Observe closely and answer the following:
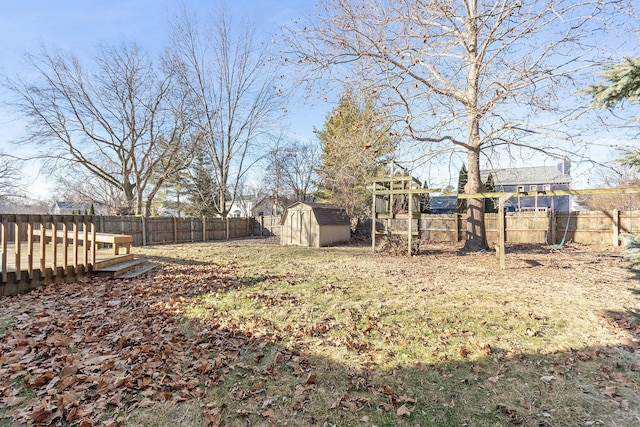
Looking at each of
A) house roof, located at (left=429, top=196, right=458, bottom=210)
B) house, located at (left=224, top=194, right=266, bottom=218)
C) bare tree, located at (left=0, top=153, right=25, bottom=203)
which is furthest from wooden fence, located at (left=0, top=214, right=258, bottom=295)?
house roof, located at (left=429, top=196, right=458, bottom=210)

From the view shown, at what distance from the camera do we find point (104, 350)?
319 centimetres

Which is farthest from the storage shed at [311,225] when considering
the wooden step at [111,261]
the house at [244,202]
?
the wooden step at [111,261]

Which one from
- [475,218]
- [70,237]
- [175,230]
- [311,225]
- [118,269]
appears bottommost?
[118,269]

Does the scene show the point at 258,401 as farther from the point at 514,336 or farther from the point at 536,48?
the point at 536,48

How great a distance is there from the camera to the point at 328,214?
1661cm

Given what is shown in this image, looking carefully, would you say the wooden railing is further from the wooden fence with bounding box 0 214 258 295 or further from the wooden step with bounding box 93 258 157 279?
the wooden step with bounding box 93 258 157 279

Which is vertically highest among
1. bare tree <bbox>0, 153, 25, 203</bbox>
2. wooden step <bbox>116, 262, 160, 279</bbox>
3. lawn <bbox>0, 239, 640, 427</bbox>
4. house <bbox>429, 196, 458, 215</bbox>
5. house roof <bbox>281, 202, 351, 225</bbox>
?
bare tree <bbox>0, 153, 25, 203</bbox>

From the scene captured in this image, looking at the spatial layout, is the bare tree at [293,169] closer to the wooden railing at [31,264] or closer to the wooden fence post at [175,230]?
the wooden fence post at [175,230]

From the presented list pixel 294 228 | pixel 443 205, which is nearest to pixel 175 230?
pixel 294 228

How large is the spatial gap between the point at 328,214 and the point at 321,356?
13479mm

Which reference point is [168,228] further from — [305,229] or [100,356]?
[100,356]

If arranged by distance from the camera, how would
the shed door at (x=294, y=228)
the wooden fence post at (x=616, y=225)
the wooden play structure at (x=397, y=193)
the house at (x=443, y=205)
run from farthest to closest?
the house at (x=443, y=205) → the shed door at (x=294, y=228) → the wooden fence post at (x=616, y=225) → the wooden play structure at (x=397, y=193)

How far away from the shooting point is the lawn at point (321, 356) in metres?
2.42

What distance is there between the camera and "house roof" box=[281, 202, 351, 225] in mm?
15613
